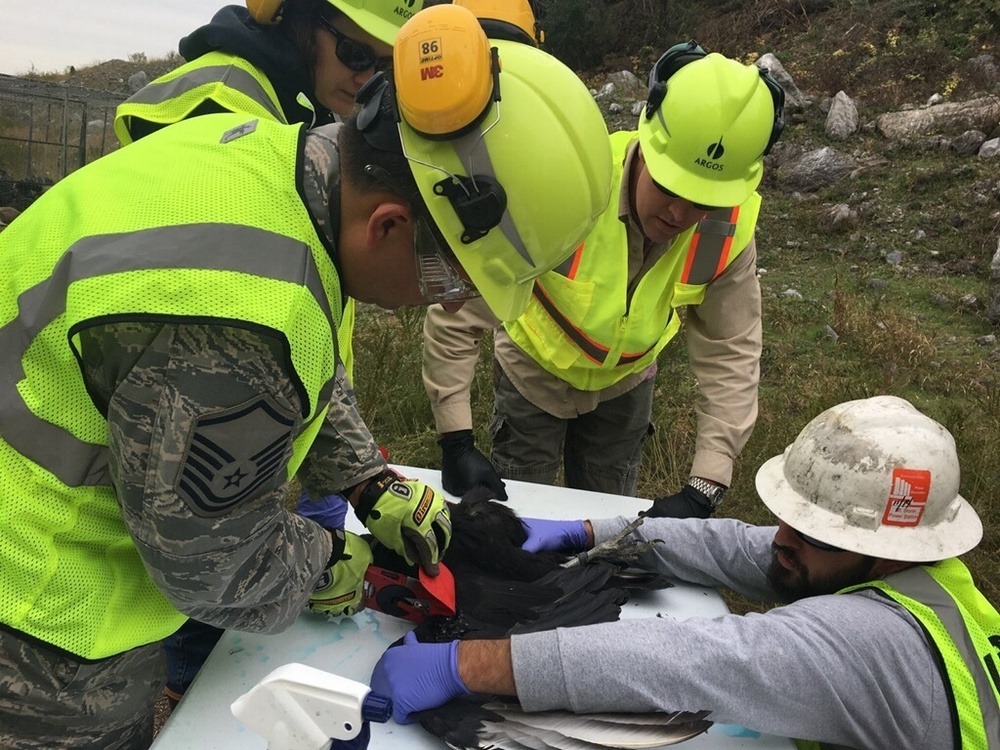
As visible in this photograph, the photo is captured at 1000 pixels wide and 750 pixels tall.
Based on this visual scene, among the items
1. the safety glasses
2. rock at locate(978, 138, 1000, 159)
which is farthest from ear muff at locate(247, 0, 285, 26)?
rock at locate(978, 138, 1000, 159)

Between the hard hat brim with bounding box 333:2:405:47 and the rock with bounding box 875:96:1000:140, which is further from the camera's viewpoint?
the rock with bounding box 875:96:1000:140

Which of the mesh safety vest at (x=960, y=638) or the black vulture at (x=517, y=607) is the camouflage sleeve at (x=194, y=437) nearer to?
the black vulture at (x=517, y=607)

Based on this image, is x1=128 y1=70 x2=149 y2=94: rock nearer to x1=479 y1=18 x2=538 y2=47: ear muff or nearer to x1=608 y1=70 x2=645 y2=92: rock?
x1=608 y1=70 x2=645 y2=92: rock

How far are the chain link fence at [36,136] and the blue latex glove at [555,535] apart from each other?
7439 millimetres

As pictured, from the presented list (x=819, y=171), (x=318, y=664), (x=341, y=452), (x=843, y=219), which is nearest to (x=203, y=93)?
(x=341, y=452)

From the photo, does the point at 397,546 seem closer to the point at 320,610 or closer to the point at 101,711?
the point at 320,610

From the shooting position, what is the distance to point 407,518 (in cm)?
173

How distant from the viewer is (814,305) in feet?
20.4

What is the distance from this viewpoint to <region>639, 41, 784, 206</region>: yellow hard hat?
218 cm

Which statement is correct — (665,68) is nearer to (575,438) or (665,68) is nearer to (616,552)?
→ (575,438)

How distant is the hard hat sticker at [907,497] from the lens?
1.61 m

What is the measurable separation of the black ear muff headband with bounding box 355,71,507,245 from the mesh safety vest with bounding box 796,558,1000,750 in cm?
114

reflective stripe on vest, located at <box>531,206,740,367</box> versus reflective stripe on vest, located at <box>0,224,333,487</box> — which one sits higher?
reflective stripe on vest, located at <box>0,224,333,487</box>

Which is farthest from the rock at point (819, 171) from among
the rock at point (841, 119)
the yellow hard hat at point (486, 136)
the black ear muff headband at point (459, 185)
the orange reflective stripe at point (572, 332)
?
the black ear muff headband at point (459, 185)
